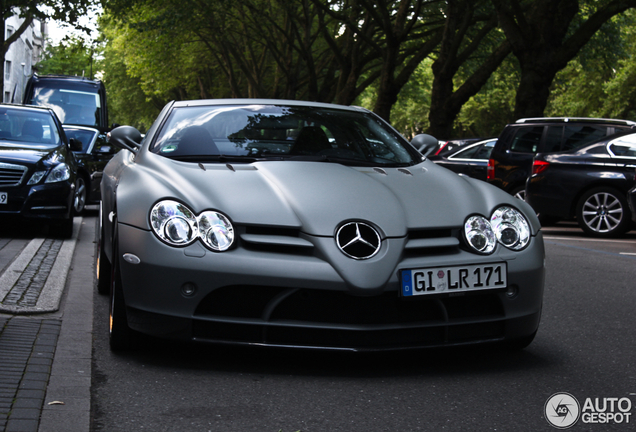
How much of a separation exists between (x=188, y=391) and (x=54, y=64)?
80.9 meters

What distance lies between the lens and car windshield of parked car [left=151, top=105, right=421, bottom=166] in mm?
5324

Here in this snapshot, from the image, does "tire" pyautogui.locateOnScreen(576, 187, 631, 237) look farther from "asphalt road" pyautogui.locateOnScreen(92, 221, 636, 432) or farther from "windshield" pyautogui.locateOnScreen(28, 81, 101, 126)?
"windshield" pyautogui.locateOnScreen(28, 81, 101, 126)

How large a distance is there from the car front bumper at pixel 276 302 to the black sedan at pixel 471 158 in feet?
44.0

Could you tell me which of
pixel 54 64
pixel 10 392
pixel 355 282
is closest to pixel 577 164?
pixel 355 282

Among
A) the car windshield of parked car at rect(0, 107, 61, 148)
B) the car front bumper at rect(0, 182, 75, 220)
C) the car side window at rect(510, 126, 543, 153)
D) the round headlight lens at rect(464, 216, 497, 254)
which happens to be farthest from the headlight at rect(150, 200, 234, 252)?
the car side window at rect(510, 126, 543, 153)

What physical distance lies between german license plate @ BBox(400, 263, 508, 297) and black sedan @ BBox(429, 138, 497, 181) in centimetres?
1331

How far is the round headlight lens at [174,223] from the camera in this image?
13.9ft

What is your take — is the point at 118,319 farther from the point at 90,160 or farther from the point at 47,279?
the point at 90,160

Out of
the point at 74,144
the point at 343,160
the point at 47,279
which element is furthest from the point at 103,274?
the point at 74,144

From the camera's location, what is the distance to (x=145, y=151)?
5.47 meters

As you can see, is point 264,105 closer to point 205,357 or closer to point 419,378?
point 205,357

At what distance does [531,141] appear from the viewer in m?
15.2

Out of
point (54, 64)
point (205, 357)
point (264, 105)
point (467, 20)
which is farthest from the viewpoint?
point (54, 64)

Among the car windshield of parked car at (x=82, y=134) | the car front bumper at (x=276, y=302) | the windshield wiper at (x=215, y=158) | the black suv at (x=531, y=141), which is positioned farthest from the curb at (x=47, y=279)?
the black suv at (x=531, y=141)
